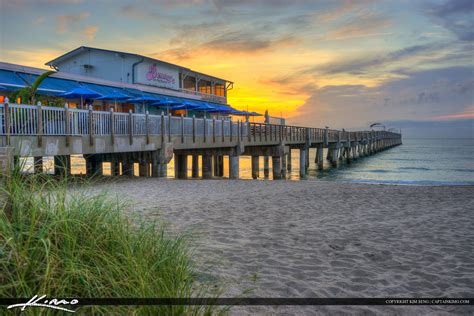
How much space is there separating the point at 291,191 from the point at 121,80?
22.2 meters

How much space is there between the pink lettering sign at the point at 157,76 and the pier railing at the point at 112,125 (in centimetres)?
995

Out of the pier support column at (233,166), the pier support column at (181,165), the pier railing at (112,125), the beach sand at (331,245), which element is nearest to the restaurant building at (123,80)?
the pier support column at (181,165)

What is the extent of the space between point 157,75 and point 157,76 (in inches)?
4.0

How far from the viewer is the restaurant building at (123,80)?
21145mm

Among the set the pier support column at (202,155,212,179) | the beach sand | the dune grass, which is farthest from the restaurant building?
the dune grass

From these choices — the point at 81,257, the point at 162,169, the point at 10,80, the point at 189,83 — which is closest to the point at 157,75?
the point at 189,83

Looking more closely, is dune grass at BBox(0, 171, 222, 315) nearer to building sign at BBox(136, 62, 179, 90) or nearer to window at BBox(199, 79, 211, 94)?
building sign at BBox(136, 62, 179, 90)

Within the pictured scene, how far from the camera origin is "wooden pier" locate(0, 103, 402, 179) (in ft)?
39.6

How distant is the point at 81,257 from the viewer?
11.1ft

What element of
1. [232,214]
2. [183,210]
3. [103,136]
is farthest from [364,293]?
[103,136]

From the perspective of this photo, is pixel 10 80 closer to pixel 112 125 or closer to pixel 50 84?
pixel 50 84

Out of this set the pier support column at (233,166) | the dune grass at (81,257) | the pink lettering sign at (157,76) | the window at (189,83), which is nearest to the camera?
the dune grass at (81,257)

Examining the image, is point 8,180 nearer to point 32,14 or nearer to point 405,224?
point 405,224
